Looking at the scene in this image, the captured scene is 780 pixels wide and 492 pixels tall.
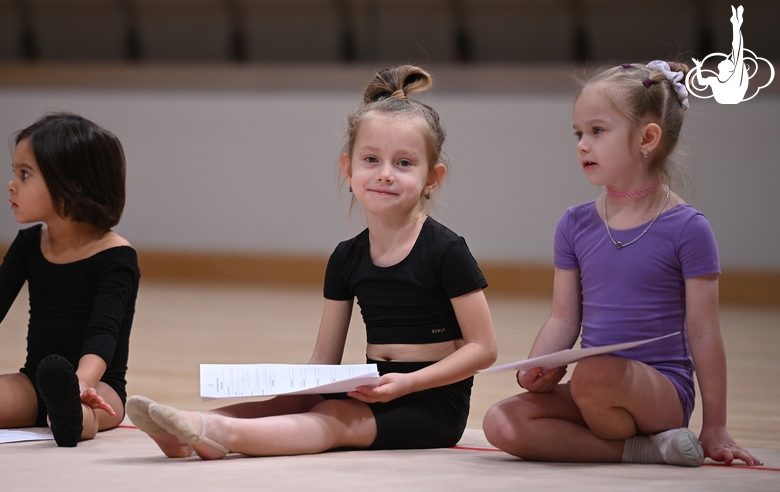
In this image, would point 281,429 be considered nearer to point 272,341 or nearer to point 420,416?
point 420,416

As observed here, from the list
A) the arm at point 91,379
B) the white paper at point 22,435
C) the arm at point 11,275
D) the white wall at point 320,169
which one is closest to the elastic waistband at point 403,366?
the arm at point 91,379

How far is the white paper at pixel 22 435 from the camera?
1769 mm

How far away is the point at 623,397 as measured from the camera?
1.57 m

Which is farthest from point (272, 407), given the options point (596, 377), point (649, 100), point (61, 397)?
point (649, 100)

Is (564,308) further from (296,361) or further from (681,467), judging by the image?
(296,361)

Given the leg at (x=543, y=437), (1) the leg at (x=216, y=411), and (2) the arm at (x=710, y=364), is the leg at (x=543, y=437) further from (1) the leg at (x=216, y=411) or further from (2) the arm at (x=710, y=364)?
(1) the leg at (x=216, y=411)

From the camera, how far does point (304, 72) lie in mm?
5797

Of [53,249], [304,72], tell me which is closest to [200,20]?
[304,72]

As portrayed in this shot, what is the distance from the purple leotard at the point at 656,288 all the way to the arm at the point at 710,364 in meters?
0.03

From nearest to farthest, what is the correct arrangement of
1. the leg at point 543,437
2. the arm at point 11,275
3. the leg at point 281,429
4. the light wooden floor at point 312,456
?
1. the light wooden floor at point 312,456
2. the leg at point 281,429
3. the leg at point 543,437
4. the arm at point 11,275

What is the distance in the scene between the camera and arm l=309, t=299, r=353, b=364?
1887 mm

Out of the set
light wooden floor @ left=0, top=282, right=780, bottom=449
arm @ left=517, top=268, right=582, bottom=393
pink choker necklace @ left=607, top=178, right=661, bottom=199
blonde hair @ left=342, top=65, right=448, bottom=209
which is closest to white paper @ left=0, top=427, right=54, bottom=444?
light wooden floor @ left=0, top=282, right=780, bottom=449

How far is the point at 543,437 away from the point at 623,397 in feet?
0.51

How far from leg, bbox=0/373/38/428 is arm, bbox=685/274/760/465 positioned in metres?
1.25
